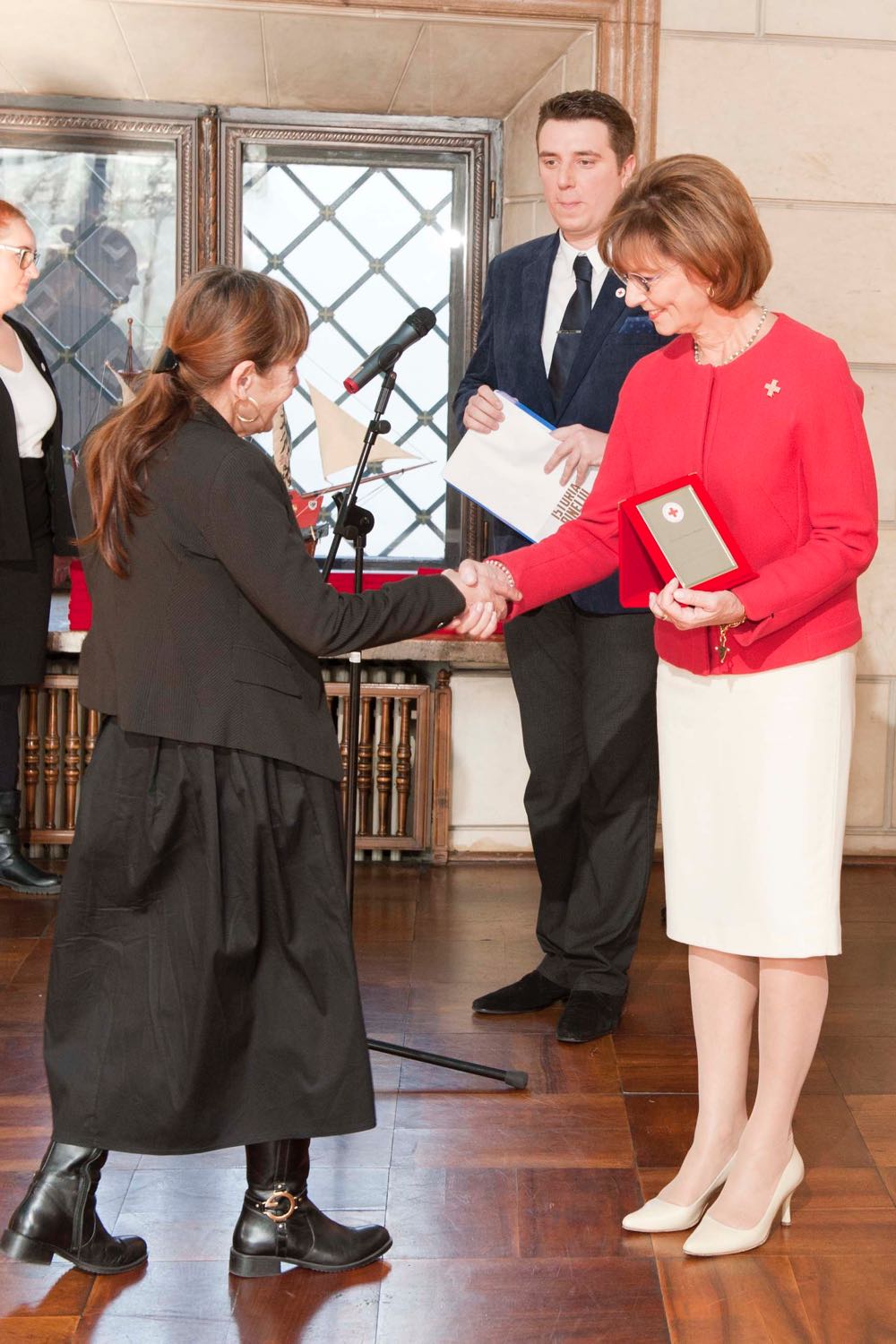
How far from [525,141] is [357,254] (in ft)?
2.12

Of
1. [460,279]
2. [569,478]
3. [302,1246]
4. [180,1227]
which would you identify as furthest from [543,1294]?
[460,279]

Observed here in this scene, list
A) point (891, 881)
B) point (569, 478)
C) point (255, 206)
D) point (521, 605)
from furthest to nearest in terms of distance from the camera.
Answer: point (255, 206), point (891, 881), point (569, 478), point (521, 605)

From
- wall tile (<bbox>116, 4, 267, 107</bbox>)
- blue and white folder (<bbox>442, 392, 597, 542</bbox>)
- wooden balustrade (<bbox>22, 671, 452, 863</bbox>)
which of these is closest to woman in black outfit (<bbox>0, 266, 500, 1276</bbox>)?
blue and white folder (<bbox>442, 392, 597, 542</bbox>)

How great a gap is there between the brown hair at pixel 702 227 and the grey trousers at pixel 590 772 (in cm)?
112

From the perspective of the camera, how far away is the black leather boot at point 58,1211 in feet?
6.93

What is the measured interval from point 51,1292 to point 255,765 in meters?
0.84

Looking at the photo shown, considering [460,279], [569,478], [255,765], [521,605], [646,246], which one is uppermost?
[460,279]

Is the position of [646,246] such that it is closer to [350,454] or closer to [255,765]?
[255,765]

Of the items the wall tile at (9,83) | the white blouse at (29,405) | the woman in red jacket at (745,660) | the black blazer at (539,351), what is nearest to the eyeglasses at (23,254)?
Answer: the white blouse at (29,405)

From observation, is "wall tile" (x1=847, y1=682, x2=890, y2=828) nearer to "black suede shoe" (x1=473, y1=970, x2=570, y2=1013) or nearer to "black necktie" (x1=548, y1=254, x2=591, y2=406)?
"black suede shoe" (x1=473, y1=970, x2=570, y2=1013)

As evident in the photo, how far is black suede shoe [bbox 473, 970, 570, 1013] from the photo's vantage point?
3.30 meters

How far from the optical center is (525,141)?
14.9 feet

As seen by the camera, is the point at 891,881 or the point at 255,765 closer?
the point at 255,765

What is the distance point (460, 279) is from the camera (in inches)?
188
